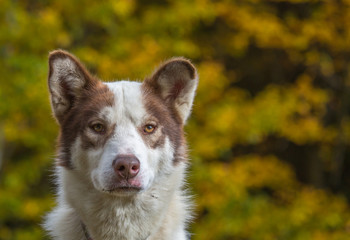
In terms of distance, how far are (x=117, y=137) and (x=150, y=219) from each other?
60 cm

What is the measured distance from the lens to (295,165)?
14938 mm

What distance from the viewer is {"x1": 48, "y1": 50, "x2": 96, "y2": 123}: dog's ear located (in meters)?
4.13

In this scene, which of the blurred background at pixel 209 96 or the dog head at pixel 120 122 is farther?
the blurred background at pixel 209 96

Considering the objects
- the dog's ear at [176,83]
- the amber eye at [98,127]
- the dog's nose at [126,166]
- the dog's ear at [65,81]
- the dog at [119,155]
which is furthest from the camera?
the dog's ear at [176,83]

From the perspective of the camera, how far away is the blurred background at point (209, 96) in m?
9.91

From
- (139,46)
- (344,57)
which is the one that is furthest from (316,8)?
(139,46)

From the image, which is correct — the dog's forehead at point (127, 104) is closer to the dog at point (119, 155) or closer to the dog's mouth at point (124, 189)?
the dog at point (119, 155)

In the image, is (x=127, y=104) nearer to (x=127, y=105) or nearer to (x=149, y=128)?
(x=127, y=105)

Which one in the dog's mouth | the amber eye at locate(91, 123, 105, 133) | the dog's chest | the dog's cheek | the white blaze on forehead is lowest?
the dog's chest

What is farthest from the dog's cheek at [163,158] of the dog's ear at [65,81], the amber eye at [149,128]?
the dog's ear at [65,81]

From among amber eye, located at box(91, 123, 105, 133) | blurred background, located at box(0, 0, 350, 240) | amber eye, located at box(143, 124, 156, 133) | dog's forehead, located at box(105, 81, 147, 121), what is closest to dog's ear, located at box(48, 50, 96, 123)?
dog's forehead, located at box(105, 81, 147, 121)

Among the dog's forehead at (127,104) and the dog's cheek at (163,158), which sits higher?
the dog's forehead at (127,104)

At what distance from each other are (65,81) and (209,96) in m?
7.04

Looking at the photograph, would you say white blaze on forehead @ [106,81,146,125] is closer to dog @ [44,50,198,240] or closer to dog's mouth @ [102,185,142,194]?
dog @ [44,50,198,240]
